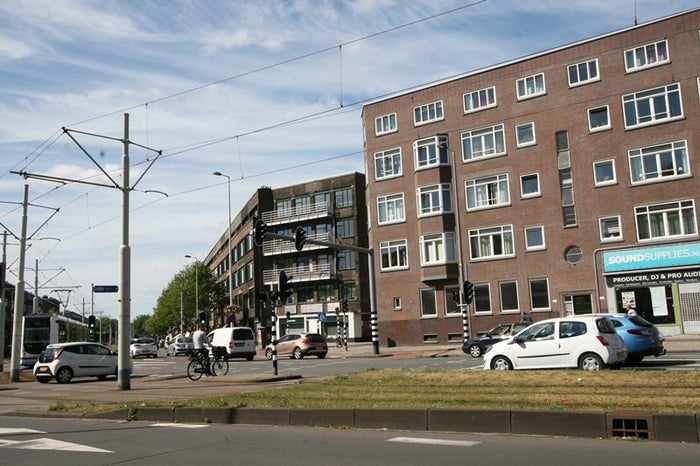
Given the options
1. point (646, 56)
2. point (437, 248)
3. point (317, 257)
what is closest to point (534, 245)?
point (437, 248)

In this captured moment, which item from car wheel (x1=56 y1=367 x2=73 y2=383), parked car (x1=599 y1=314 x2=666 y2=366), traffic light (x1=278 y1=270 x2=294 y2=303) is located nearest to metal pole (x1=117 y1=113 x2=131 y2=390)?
traffic light (x1=278 y1=270 x2=294 y2=303)

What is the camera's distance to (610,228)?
35.6 m

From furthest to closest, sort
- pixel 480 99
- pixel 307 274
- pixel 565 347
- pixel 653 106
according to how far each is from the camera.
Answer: pixel 307 274 → pixel 480 99 → pixel 653 106 → pixel 565 347

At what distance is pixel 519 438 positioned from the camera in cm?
890

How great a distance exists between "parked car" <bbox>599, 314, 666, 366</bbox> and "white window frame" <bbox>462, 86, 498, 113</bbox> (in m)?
23.5

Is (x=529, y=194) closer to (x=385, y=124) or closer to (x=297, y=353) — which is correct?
(x=385, y=124)

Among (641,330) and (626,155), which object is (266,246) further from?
(641,330)

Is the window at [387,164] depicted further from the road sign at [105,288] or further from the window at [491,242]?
the road sign at [105,288]

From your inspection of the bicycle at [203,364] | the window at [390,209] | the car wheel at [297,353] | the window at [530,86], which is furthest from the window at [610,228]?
the bicycle at [203,364]

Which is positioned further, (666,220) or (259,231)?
(666,220)

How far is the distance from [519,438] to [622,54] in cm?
3173

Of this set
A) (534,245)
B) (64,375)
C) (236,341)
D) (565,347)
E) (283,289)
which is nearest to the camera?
(565,347)

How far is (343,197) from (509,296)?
26172 mm

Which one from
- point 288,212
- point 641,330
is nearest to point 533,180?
point 641,330
